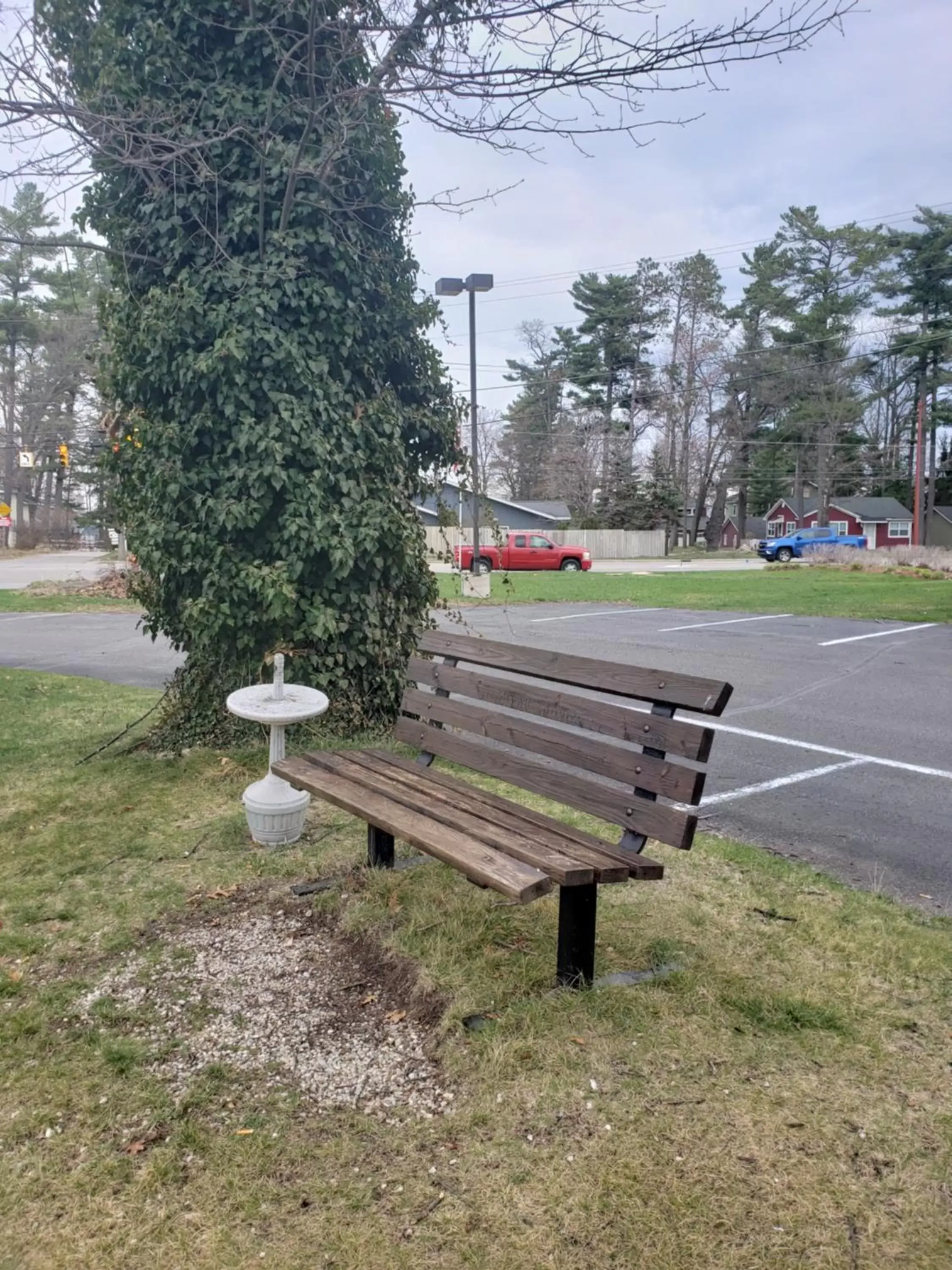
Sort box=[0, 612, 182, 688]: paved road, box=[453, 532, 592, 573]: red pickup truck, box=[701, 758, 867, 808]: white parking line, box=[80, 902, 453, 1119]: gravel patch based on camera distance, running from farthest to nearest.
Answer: box=[453, 532, 592, 573]: red pickup truck
box=[0, 612, 182, 688]: paved road
box=[701, 758, 867, 808]: white parking line
box=[80, 902, 453, 1119]: gravel patch

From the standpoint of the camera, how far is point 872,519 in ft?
189

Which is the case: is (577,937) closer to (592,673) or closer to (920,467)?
(592,673)

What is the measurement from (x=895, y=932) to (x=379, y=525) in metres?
3.25

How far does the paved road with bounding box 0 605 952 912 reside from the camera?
4.23 meters

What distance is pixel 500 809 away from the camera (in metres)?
3.09

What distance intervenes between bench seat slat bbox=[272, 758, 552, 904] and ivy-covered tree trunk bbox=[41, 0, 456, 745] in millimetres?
1486

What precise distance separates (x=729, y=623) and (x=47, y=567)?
93.7 ft

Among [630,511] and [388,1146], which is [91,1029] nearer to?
[388,1146]

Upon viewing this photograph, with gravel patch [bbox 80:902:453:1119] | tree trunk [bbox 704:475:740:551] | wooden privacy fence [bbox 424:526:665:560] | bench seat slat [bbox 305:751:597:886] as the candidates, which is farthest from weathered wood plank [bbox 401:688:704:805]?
tree trunk [bbox 704:475:740:551]

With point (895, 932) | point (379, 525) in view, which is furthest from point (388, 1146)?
point (379, 525)

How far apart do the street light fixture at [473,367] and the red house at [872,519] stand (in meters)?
47.6

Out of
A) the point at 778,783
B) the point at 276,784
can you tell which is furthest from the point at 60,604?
the point at 778,783

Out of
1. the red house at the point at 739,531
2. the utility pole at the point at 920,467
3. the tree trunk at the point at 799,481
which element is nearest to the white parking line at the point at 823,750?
the utility pole at the point at 920,467

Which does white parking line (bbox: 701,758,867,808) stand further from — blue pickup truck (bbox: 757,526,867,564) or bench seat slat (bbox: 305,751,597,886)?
blue pickup truck (bbox: 757,526,867,564)
